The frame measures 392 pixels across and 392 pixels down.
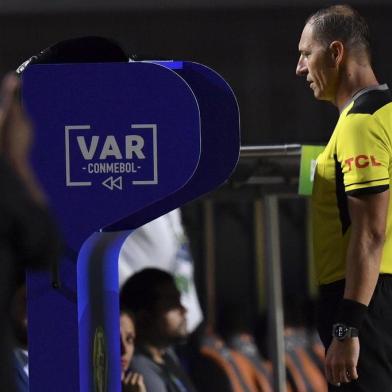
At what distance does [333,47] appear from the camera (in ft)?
9.14

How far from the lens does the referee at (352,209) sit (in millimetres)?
2604

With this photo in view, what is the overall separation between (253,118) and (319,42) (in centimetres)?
428

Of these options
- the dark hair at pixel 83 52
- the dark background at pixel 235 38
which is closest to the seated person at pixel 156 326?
the dark hair at pixel 83 52

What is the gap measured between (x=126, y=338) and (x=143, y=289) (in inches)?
11.4

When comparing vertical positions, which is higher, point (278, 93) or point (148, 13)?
point (148, 13)

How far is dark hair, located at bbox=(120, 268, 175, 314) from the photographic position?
4.09 metres

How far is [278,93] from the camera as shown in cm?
698

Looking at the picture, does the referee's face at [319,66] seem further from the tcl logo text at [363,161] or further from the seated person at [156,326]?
the seated person at [156,326]

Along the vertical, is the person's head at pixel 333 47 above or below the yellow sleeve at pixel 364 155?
above

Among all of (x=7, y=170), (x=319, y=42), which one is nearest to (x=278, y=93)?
(x=319, y=42)

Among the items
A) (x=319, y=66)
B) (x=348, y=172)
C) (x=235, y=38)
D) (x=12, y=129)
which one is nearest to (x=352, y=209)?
(x=348, y=172)

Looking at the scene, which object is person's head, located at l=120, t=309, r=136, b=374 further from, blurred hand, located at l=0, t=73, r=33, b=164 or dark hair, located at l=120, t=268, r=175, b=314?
blurred hand, located at l=0, t=73, r=33, b=164

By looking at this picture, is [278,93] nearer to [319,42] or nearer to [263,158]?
[263,158]

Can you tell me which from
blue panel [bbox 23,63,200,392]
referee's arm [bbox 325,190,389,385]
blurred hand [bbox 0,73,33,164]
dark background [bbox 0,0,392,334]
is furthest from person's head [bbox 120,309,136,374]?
dark background [bbox 0,0,392,334]
